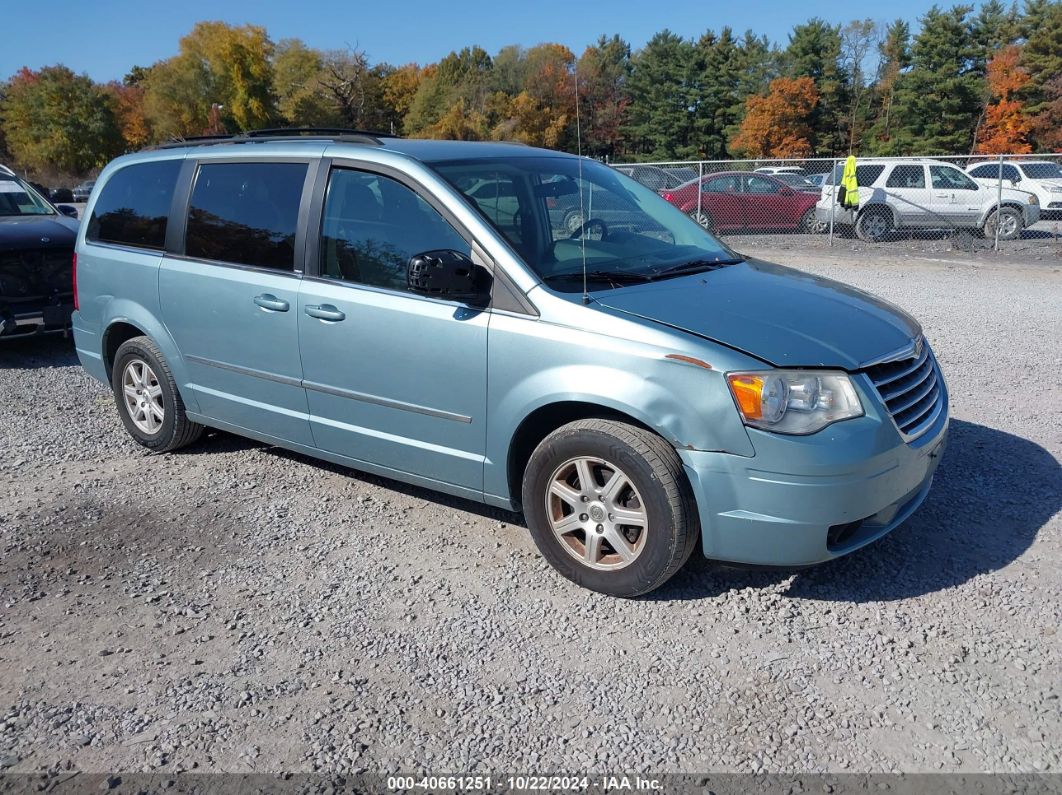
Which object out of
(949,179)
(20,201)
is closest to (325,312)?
(20,201)

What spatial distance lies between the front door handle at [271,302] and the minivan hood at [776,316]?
5.72 feet

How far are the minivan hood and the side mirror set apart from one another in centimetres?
53

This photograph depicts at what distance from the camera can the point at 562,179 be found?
4.84 m

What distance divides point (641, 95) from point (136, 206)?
65540mm

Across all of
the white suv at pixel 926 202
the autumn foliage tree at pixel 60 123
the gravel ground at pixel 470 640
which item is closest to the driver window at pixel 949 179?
the white suv at pixel 926 202

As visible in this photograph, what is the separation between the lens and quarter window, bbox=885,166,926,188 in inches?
720

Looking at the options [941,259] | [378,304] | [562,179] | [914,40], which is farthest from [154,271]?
[914,40]

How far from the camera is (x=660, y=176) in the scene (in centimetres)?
2153

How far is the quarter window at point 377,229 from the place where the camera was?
4227 millimetres

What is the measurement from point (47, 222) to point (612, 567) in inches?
310

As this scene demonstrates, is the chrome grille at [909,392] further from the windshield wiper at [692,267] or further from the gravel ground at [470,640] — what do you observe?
the windshield wiper at [692,267]

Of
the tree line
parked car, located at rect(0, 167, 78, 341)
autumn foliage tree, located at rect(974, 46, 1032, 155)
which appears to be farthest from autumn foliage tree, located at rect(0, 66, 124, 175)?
parked car, located at rect(0, 167, 78, 341)

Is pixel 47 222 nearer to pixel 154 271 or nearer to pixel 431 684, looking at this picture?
pixel 154 271

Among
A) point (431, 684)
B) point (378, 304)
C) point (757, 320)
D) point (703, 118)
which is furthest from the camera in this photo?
point (703, 118)
